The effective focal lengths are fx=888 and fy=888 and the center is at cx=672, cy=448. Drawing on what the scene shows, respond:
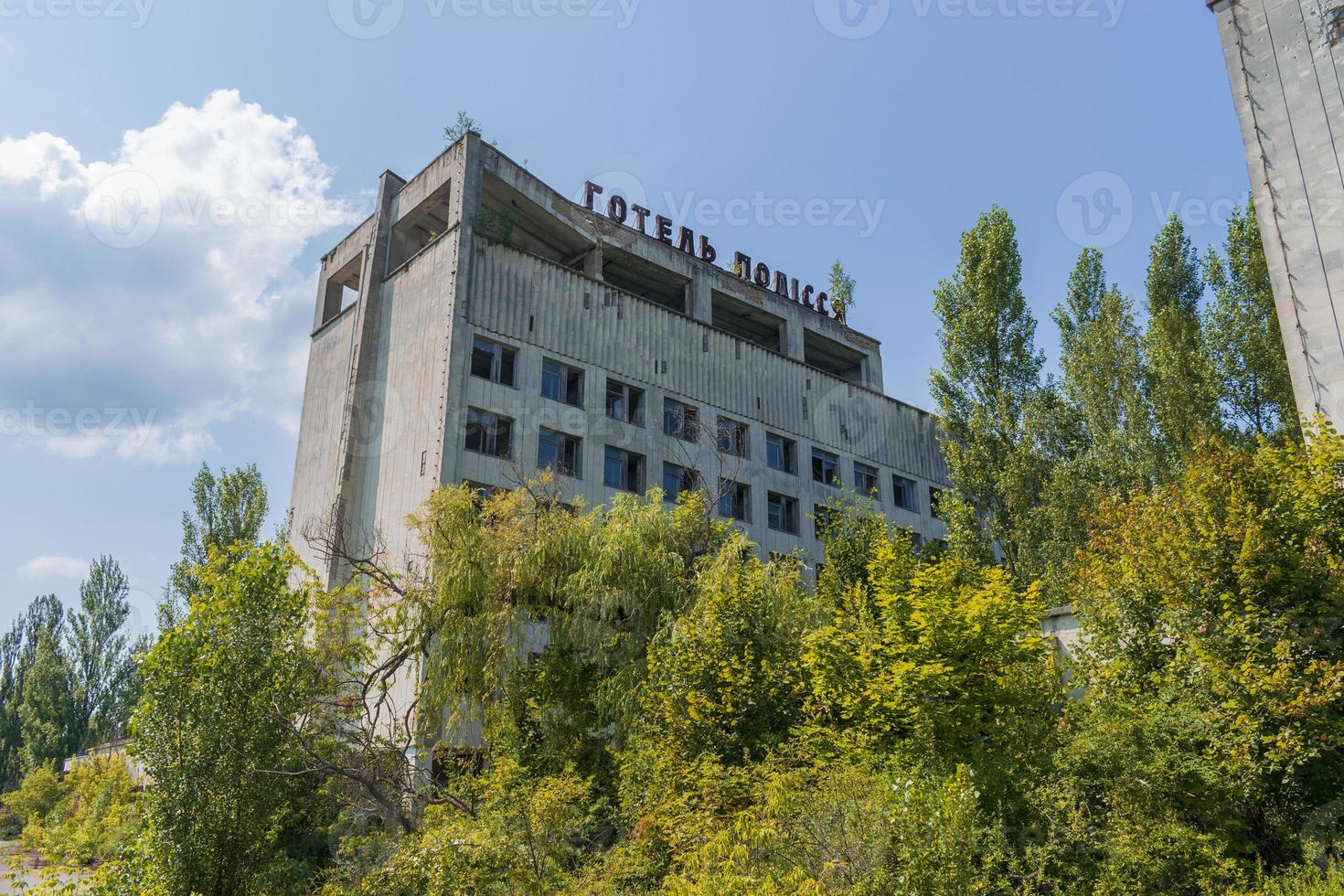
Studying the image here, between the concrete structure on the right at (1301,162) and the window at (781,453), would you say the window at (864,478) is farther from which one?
the concrete structure on the right at (1301,162)

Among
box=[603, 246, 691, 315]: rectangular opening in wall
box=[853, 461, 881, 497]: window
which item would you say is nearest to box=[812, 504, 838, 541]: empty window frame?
box=[853, 461, 881, 497]: window

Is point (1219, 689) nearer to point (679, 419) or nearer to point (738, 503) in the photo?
point (679, 419)

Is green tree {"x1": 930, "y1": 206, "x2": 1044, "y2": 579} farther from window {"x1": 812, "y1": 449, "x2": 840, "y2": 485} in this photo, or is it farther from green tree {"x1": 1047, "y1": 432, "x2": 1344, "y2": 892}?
green tree {"x1": 1047, "y1": 432, "x2": 1344, "y2": 892}

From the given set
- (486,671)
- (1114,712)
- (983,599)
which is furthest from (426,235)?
(1114,712)

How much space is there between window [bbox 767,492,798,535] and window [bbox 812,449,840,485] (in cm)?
191

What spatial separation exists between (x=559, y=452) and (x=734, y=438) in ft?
29.1

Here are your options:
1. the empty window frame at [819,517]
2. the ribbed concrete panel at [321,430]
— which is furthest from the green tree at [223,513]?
the empty window frame at [819,517]

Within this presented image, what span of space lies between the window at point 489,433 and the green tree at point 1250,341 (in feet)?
74.5

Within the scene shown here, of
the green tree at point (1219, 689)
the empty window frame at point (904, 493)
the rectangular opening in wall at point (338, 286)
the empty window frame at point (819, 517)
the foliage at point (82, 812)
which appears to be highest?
the rectangular opening in wall at point (338, 286)

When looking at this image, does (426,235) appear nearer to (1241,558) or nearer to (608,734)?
(608,734)

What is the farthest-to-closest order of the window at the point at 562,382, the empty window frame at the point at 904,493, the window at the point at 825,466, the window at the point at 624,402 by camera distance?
the empty window frame at the point at 904,493, the window at the point at 825,466, the window at the point at 624,402, the window at the point at 562,382

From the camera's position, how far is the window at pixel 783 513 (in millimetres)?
37406

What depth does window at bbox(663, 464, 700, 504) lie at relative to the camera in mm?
33812

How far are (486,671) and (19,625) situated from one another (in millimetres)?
58317
